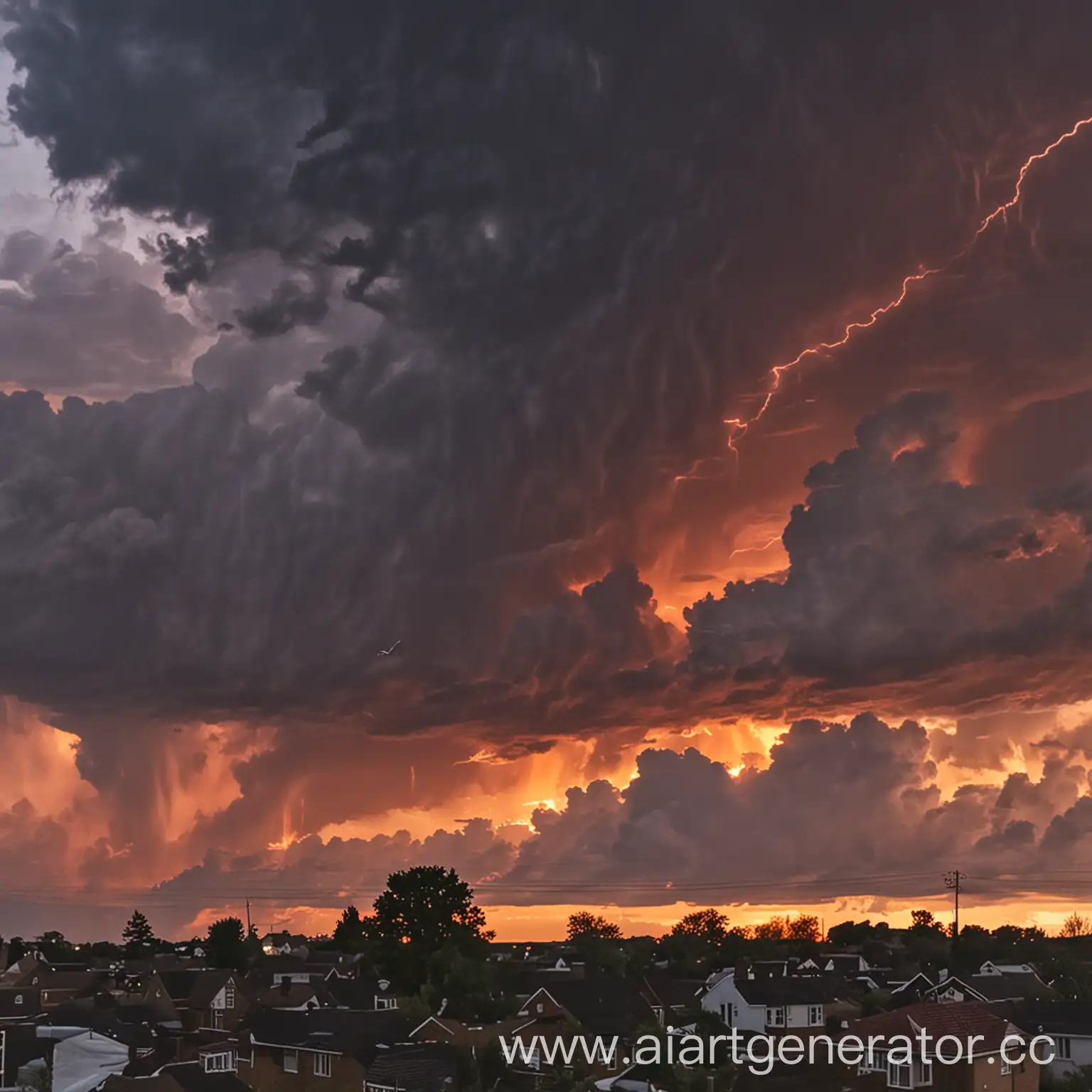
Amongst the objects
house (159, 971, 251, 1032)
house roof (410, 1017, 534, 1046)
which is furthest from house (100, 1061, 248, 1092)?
house (159, 971, 251, 1032)

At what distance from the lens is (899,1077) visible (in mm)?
90062

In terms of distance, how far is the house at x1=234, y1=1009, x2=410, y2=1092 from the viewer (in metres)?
105

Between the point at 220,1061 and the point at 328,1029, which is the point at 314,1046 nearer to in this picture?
the point at 328,1029

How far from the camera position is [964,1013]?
93.2 m

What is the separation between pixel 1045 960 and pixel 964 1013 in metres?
104

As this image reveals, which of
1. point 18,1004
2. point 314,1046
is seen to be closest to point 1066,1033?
point 314,1046

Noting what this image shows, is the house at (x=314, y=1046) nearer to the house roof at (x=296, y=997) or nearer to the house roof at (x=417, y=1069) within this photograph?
the house roof at (x=417, y=1069)

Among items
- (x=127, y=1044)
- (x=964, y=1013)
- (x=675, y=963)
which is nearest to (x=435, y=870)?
(x=675, y=963)

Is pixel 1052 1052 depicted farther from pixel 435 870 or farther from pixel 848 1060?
pixel 435 870

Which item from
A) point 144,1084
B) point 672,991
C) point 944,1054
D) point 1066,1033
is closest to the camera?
point 944,1054

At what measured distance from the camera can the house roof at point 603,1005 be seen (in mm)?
119312

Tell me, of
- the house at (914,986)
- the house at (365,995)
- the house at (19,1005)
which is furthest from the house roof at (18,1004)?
the house at (914,986)

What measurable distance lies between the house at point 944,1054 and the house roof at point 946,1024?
4 cm

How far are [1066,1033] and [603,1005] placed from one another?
3762 centimetres
